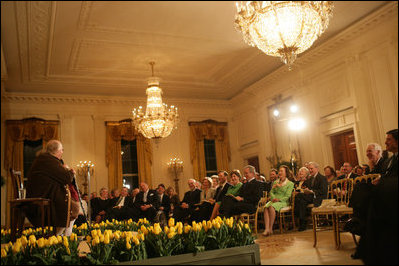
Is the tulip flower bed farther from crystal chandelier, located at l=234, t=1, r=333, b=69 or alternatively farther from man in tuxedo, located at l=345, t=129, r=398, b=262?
crystal chandelier, located at l=234, t=1, r=333, b=69

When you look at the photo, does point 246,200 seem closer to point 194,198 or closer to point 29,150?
point 194,198

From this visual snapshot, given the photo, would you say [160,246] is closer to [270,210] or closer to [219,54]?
[270,210]

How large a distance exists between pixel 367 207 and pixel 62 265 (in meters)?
2.50

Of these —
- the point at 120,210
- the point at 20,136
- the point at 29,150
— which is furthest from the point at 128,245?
the point at 29,150

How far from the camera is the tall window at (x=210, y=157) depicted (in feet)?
45.3

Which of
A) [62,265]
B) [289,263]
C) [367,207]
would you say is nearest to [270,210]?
[289,263]

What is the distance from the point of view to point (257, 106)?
12.7 meters

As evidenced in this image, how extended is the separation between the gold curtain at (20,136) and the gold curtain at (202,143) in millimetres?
4717

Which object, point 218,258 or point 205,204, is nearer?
point 218,258

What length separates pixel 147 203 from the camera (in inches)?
348

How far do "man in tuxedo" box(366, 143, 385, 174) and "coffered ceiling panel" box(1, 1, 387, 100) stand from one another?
407cm

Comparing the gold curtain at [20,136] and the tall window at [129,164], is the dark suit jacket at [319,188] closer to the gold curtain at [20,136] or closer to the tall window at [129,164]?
the tall window at [129,164]

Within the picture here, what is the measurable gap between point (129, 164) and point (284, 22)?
Answer: 879cm

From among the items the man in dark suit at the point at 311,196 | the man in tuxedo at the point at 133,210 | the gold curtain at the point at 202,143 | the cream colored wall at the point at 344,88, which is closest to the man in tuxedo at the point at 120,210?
the man in tuxedo at the point at 133,210
